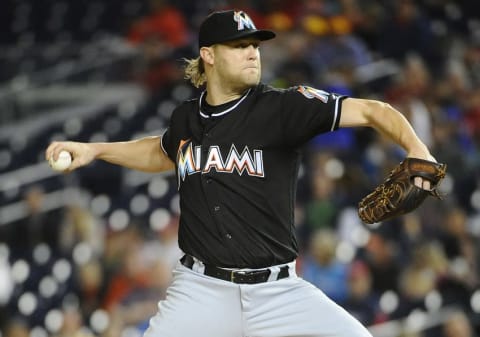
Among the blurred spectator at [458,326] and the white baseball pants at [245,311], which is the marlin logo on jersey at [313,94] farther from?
the blurred spectator at [458,326]

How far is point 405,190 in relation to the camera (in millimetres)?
3229

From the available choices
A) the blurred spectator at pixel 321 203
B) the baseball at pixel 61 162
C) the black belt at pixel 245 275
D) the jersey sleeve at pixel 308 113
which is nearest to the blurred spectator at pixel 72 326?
the blurred spectator at pixel 321 203

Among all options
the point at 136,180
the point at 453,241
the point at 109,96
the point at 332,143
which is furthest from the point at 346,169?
the point at 109,96

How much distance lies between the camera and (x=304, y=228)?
684cm

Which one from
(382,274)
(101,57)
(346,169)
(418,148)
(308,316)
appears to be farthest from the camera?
(101,57)

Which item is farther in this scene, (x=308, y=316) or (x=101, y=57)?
(x=101, y=57)

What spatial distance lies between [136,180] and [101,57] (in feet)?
4.81

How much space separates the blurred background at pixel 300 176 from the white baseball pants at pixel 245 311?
255 cm

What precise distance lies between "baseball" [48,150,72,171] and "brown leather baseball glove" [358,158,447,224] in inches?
47.9

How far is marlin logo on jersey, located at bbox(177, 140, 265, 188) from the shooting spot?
11.8 feet

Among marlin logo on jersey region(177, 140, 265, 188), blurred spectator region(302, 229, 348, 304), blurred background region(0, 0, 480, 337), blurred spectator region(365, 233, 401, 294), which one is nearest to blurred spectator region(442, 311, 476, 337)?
blurred background region(0, 0, 480, 337)

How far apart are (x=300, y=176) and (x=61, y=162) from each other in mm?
3825

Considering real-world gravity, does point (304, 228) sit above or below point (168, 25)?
below

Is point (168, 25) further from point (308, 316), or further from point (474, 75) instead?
point (308, 316)
